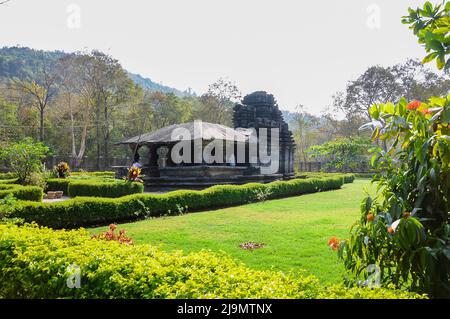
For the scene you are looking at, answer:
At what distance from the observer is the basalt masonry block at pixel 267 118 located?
88.5ft

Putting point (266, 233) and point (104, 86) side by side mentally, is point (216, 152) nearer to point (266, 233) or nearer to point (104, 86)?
point (266, 233)

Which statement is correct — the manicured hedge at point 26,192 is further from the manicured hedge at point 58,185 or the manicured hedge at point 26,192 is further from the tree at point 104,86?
the tree at point 104,86

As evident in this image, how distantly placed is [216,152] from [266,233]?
13.3 m

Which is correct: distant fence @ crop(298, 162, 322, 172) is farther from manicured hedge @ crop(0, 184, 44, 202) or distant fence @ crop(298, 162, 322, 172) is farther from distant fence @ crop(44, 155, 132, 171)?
manicured hedge @ crop(0, 184, 44, 202)

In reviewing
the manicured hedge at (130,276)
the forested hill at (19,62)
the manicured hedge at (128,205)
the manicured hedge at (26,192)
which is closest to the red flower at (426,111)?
the manicured hedge at (130,276)

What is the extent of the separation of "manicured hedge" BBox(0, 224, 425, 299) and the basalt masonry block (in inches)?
902

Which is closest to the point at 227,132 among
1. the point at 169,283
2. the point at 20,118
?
the point at 169,283

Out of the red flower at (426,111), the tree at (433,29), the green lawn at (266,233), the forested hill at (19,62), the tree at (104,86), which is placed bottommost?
the green lawn at (266,233)

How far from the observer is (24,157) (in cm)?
1509

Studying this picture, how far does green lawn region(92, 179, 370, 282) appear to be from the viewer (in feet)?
18.8

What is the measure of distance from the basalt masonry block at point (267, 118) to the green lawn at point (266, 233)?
49.1ft

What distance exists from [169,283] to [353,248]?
1678 mm

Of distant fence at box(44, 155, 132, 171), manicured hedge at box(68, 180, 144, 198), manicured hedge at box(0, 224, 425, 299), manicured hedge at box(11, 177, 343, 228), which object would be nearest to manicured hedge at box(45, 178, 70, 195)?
manicured hedge at box(68, 180, 144, 198)
